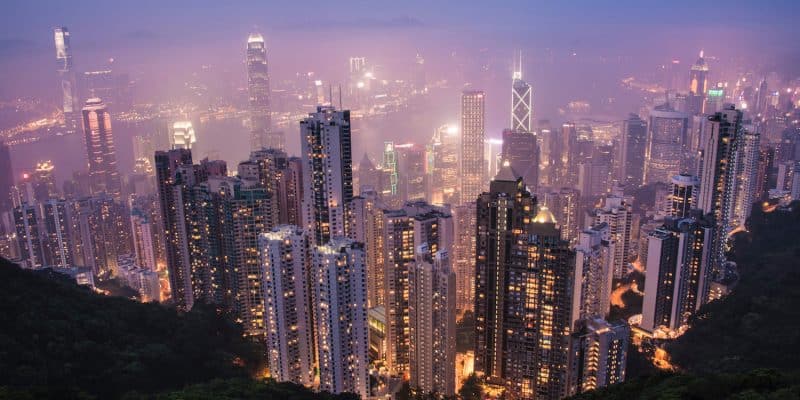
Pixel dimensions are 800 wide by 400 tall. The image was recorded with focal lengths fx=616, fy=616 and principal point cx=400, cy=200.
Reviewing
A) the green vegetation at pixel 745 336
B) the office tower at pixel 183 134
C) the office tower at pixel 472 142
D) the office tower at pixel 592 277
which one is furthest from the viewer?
the office tower at pixel 472 142

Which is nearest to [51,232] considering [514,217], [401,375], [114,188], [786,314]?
[114,188]

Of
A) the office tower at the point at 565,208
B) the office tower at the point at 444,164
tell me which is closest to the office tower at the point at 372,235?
the office tower at the point at 565,208

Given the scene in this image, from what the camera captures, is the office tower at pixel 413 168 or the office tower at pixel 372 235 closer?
the office tower at pixel 372 235

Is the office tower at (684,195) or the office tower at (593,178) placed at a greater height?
the office tower at (684,195)

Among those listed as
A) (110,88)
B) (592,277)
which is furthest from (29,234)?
(592,277)

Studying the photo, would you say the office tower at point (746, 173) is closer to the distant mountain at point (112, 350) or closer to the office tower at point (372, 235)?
the office tower at point (372, 235)

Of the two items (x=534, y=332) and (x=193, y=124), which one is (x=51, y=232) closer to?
(x=193, y=124)

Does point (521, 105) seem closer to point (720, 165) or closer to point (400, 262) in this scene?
point (720, 165)
